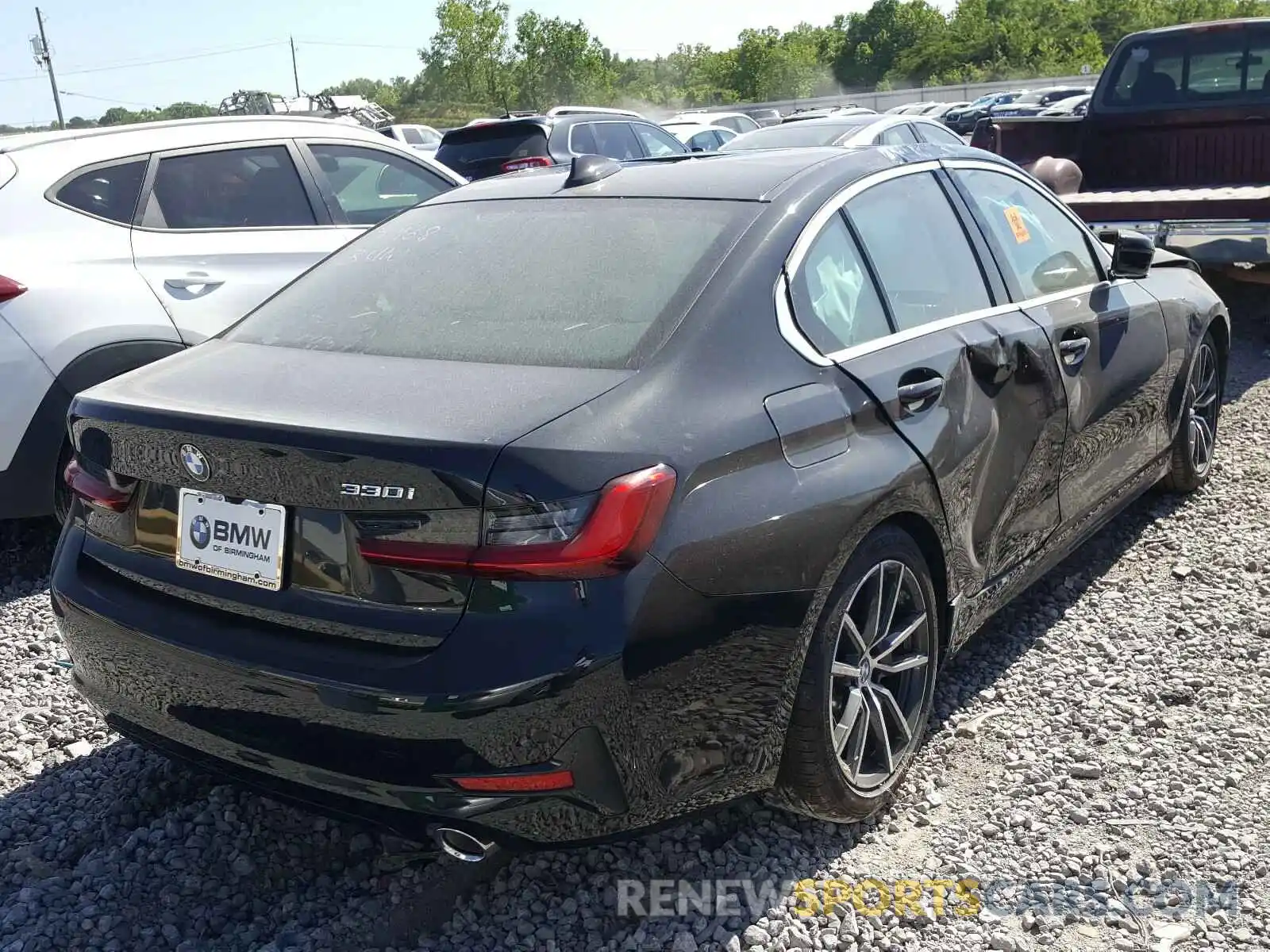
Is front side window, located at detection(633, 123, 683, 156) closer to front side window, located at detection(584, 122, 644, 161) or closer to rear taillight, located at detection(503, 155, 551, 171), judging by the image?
front side window, located at detection(584, 122, 644, 161)

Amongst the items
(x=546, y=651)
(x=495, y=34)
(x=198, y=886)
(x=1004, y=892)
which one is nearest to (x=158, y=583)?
(x=198, y=886)

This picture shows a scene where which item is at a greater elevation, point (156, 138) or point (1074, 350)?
point (156, 138)

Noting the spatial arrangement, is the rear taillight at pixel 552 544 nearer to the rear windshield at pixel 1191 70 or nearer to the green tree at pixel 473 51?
the rear windshield at pixel 1191 70

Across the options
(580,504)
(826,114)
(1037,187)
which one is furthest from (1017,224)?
(826,114)

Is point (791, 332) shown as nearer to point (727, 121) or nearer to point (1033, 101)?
point (727, 121)

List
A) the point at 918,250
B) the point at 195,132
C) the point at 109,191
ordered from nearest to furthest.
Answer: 1. the point at 918,250
2. the point at 109,191
3. the point at 195,132

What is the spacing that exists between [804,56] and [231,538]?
95.5m

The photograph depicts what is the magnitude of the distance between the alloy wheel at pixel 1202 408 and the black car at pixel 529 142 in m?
7.53

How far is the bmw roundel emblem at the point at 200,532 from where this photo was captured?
2.42 meters

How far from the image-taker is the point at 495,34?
79.9 m

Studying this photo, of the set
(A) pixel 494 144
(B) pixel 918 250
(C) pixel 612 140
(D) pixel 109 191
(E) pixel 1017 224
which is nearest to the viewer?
(B) pixel 918 250

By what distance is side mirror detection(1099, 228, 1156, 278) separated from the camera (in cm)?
408

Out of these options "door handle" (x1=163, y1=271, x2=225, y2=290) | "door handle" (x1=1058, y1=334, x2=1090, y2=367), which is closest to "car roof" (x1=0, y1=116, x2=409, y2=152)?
"door handle" (x1=163, y1=271, x2=225, y2=290)

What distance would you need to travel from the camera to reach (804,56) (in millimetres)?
91312
